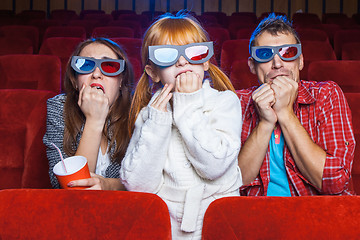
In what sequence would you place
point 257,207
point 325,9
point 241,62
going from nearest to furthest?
1. point 257,207
2. point 241,62
3. point 325,9

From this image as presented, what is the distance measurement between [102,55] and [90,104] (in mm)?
110

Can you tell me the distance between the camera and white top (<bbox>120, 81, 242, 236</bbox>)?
0.48 meters

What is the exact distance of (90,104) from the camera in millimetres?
628

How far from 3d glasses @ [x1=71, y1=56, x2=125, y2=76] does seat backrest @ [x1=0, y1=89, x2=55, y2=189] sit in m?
0.12

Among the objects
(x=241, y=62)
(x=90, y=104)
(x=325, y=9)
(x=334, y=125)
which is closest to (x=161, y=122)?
(x=90, y=104)

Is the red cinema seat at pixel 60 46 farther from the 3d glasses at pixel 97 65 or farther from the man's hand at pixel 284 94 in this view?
the man's hand at pixel 284 94

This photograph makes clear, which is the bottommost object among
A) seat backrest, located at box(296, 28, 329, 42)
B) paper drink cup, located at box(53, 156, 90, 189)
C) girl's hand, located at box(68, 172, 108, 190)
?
girl's hand, located at box(68, 172, 108, 190)

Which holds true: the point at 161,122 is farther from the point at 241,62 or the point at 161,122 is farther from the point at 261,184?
the point at 241,62

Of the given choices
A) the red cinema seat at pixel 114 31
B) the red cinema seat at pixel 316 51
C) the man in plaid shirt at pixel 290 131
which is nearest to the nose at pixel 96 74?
the man in plaid shirt at pixel 290 131

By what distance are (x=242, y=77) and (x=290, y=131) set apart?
0.37 m

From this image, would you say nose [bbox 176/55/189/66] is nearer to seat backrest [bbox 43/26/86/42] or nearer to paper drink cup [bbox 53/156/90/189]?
paper drink cup [bbox 53/156/90/189]

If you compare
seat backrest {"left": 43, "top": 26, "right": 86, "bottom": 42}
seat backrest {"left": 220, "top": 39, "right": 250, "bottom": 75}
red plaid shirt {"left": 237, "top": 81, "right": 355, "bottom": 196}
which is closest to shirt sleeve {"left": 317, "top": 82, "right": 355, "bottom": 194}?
red plaid shirt {"left": 237, "top": 81, "right": 355, "bottom": 196}

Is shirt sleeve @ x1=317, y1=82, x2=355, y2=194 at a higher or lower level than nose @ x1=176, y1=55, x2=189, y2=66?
lower

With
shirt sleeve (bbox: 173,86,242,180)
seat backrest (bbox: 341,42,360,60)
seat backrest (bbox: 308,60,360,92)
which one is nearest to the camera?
shirt sleeve (bbox: 173,86,242,180)
